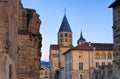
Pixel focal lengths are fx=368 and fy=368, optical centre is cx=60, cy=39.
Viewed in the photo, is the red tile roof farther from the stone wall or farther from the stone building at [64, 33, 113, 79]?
the stone wall

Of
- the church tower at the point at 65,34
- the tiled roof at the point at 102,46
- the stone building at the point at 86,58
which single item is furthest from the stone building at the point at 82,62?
the church tower at the point at 65,34

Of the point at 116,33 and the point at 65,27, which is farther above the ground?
the point at 65,27

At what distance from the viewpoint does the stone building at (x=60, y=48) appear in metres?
107

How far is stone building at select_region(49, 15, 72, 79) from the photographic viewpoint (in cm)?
10712

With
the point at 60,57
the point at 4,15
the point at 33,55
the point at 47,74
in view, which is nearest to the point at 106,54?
the point at 60,57

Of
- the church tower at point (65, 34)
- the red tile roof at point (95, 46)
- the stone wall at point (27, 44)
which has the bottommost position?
the stone wall at point (27, 44)

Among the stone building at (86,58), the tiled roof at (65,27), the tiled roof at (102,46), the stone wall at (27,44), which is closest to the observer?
the stone wall at (27,44)

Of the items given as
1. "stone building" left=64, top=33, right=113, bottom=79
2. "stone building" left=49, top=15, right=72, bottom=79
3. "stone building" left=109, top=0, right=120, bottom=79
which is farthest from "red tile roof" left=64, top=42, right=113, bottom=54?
"stone building" left=109, top=0, right=120, bottom=79

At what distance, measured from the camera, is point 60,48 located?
356 feet

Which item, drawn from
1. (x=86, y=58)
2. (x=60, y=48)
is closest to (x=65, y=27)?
(x=60, y=48)

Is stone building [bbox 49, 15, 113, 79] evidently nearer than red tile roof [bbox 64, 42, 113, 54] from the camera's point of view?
Yes

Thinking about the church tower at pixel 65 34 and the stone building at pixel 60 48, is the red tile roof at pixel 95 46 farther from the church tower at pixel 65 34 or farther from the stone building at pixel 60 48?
the church tower at pixel 65 34

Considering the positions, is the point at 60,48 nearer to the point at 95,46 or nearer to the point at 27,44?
the point at 95,46

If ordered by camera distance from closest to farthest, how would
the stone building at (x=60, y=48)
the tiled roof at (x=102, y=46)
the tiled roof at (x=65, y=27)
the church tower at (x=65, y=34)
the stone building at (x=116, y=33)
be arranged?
the stone building at (x=116, y=33) → the tiled roof at (x=102, y=46) → the stone building at (x=60, y=48) → the church tower at (x=65, y=34) → the tiled roof at (x=65, y=27)
